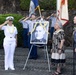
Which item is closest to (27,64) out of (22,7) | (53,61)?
(53,61)

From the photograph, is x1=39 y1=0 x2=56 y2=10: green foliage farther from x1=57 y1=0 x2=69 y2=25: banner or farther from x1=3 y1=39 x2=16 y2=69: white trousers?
x1=3 y1=39 x2=16 y2=69: white trousers

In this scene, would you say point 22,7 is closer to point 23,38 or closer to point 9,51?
point 23,38

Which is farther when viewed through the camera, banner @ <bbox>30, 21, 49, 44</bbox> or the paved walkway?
banner @ <bbox>30, 21, 49, 44</bbox>

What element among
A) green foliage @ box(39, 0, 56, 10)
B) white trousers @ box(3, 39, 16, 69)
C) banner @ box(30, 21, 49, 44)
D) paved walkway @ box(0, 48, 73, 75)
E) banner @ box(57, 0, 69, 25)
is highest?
green foliage @ box(39, 0, 56, 10)

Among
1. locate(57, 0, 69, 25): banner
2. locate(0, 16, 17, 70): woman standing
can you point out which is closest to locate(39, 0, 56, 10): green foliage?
locate(57, 0, 69, 25): banner

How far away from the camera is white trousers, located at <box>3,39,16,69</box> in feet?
34.9

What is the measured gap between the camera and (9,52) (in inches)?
424

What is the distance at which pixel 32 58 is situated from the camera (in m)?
12.1

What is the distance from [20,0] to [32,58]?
5603mm

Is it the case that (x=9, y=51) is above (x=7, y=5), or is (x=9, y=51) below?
below

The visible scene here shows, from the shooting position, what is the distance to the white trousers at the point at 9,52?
10.6m

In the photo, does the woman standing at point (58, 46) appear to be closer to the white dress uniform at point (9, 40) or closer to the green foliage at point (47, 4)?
the white dress uniform at point (9, 40)

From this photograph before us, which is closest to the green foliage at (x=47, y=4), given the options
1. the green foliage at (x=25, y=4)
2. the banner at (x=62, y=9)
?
the green foliage at (x=25, y=4)

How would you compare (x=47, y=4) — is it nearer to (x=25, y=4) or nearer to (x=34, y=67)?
(x=25, y=4)
